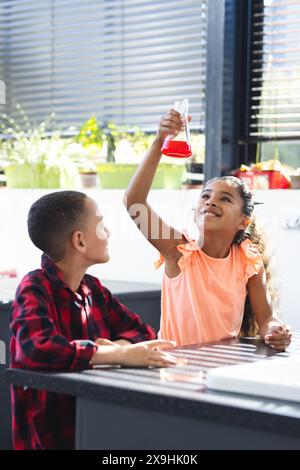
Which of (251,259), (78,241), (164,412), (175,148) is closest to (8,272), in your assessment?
(251,259)

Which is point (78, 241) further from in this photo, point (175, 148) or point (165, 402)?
point (165, 402)

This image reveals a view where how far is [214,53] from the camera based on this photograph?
3365 millimetres

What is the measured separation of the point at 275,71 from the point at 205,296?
1.47 metres

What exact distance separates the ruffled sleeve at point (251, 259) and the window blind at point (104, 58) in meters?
1.32

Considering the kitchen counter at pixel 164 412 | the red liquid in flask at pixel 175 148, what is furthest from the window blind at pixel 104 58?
the kitchen counter at pixel 164 412

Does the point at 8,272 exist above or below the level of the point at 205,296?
below

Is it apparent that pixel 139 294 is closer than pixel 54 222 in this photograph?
No

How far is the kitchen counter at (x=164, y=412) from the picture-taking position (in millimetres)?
1148

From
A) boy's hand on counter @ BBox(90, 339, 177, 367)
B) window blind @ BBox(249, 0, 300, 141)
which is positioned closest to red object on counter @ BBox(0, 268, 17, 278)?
window blind @ BBox(249, 0, 300, 141)

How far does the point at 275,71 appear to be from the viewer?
3.30 meters

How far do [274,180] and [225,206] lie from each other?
0.97m

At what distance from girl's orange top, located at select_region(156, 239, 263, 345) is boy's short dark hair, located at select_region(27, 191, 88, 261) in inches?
21.4
